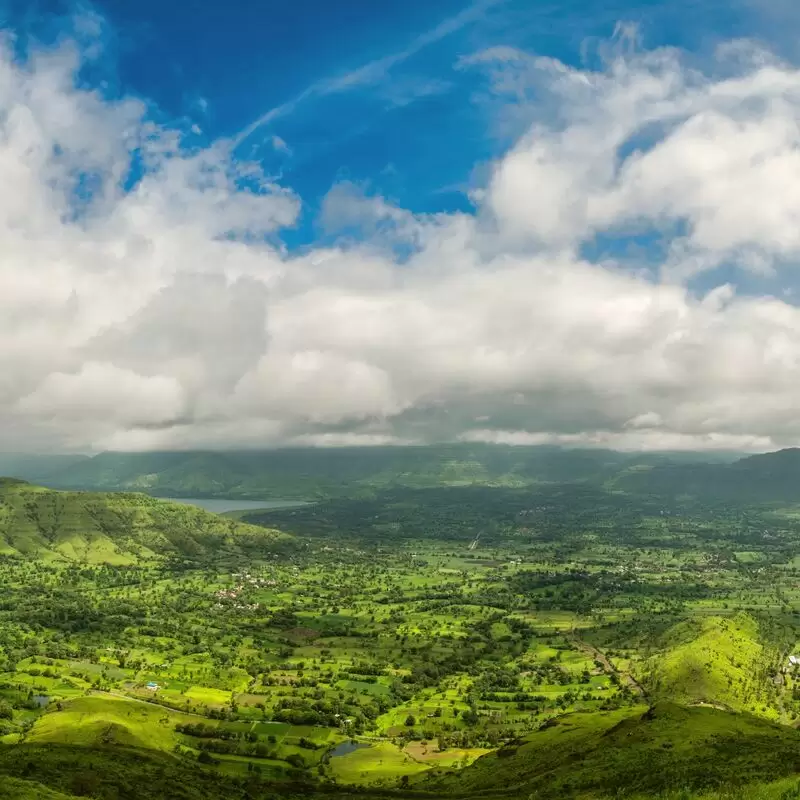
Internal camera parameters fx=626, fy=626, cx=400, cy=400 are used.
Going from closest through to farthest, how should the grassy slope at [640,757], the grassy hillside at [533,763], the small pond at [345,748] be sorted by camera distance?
the grassy slope at [640,757] → the grassy hillside at [533,763] → the small pond at [345,748]

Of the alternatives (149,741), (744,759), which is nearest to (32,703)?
(149,741)

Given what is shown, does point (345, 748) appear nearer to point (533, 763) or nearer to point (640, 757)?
point (533, 763)

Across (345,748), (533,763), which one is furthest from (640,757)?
(345,748)

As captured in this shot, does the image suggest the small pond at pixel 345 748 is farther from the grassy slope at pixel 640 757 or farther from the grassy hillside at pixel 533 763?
the grassy slope at pixel 640 757

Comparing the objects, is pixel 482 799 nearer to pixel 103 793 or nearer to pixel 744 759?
pixel 744 759

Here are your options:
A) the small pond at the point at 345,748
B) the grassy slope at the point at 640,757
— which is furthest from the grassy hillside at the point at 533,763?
the small pond at the point at 345,748

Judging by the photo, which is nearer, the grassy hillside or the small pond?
the grassy hillside

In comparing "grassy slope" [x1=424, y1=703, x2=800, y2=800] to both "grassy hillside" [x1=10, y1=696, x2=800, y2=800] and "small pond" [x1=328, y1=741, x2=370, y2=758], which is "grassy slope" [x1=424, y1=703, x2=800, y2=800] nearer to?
"grassy hillside" [x1=10, y1=696, x2=800, y2=800]

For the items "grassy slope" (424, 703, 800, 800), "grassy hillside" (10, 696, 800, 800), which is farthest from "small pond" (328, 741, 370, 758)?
"grassy slope" (424, 703, 800, 800)
